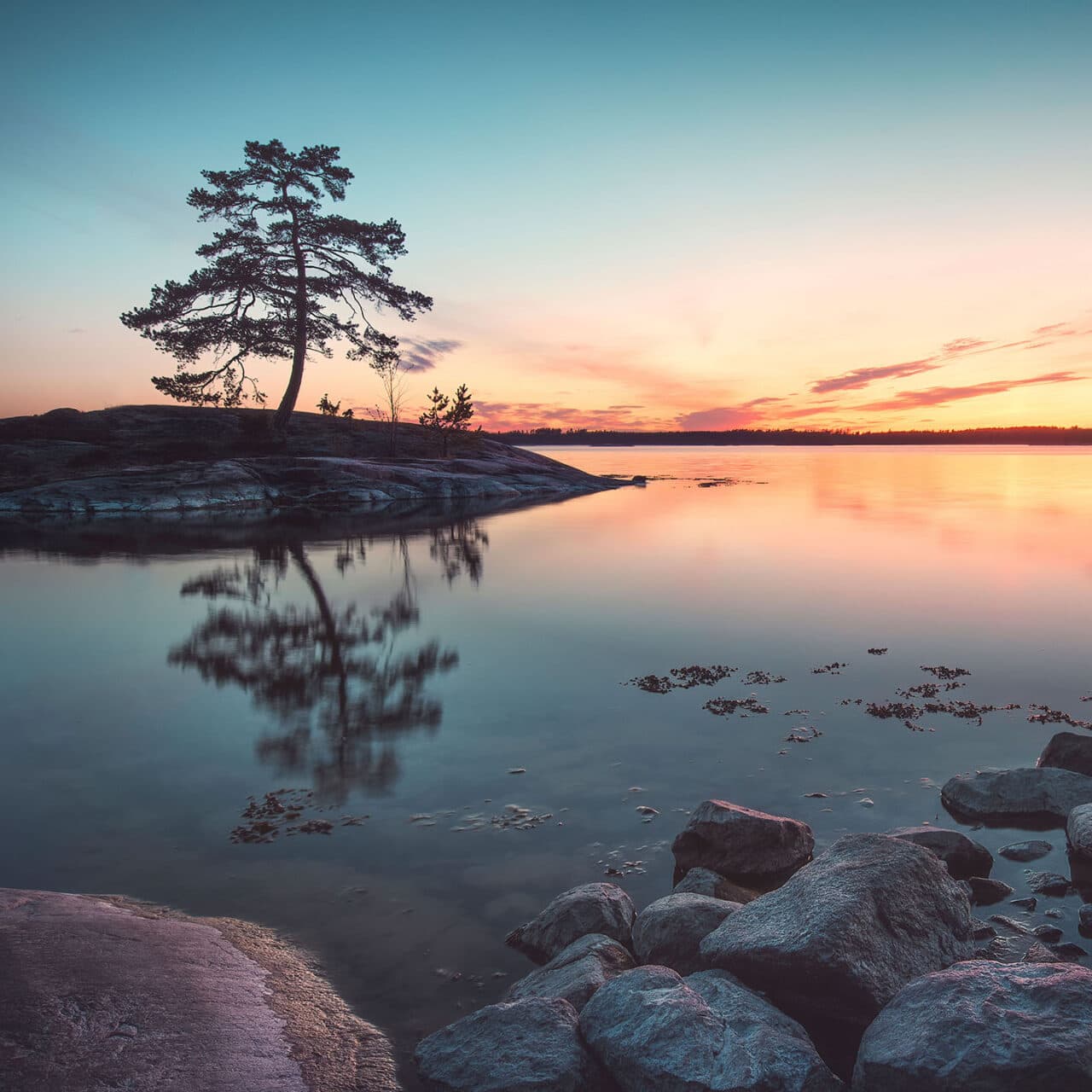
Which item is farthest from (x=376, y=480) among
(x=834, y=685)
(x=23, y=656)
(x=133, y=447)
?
(x=834, y=685)

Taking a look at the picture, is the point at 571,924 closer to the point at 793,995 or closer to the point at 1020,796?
the point at 793,995

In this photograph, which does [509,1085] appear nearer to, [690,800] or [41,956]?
[41,956]

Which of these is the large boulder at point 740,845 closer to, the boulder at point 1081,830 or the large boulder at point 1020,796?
the large boulder at point 1020,796

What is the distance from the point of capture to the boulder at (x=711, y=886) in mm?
6266

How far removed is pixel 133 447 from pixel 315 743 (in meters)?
50.9

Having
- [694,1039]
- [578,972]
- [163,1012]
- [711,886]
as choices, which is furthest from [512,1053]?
[711,886]

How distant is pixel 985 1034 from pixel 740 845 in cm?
310

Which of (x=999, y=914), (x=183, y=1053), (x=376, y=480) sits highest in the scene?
(x=376, y=480)

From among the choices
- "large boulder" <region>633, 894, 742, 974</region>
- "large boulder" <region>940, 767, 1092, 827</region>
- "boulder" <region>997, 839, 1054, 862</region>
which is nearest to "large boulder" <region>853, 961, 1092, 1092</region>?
"large boulder" <region>633, 894, 742, 974</region>

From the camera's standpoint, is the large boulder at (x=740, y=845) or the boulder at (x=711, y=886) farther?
the large boulder at (x=740, y=845)

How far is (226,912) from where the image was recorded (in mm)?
6227

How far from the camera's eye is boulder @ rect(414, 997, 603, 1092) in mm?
4215

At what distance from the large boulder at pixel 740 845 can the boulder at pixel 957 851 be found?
36.8 inches

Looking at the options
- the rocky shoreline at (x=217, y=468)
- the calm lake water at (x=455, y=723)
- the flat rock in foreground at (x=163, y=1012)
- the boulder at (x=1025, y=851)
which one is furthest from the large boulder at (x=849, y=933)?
the rocky shoreline at (x=217, y=468)
